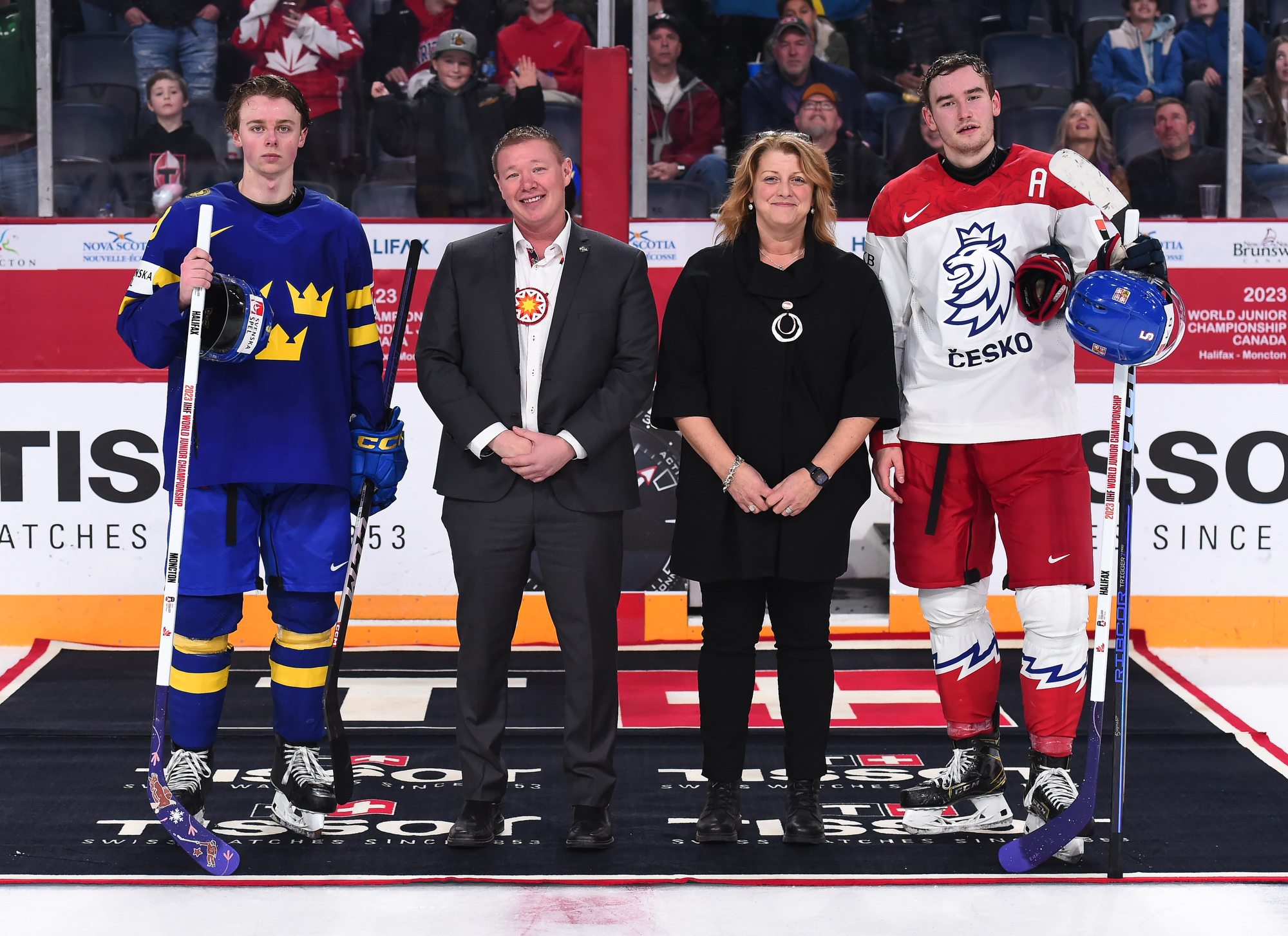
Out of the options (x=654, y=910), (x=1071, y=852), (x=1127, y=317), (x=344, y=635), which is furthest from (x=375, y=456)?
(x=1071, y=852)

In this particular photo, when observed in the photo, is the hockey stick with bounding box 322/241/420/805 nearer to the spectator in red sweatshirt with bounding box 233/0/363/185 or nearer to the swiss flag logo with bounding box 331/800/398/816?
the swiss flag logo with bounding box 331/800/398/816

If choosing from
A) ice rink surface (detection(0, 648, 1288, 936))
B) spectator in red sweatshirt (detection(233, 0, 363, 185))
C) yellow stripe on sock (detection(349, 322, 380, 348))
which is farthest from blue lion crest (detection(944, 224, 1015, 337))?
spectator in red sweatshirt (detection(233, 0, 363, 185))

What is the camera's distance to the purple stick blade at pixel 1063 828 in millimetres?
2760

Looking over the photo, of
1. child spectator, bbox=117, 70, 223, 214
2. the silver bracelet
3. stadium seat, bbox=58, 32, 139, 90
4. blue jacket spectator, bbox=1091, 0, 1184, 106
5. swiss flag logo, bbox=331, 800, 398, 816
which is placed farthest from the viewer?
blue jacket spectator, bbox=1091, 0, 1184, 106

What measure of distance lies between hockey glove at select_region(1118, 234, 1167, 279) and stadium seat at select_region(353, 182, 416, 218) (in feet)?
9.52

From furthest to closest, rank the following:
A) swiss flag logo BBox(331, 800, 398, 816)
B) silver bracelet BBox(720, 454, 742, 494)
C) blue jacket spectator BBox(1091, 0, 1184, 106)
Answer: blue jacket spectator BBox(1091, 0, 1184, 106)
swiss flag logo BBox(331, 800, 398, 816)
silver bracelet BBox(720, 454, 742, 494)

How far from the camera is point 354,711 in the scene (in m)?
4.00

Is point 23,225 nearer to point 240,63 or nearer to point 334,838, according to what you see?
point 240,63

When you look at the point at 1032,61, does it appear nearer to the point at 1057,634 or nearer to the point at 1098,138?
the point at 1098,138

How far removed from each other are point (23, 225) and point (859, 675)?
3289 mm

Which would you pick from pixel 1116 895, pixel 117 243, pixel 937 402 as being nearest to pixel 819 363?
pixel 937 402

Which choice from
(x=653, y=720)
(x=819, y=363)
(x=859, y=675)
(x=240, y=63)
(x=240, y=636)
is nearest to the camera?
(x=819, y=363)

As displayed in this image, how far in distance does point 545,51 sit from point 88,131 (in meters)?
1.69

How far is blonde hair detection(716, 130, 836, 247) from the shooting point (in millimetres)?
2891
